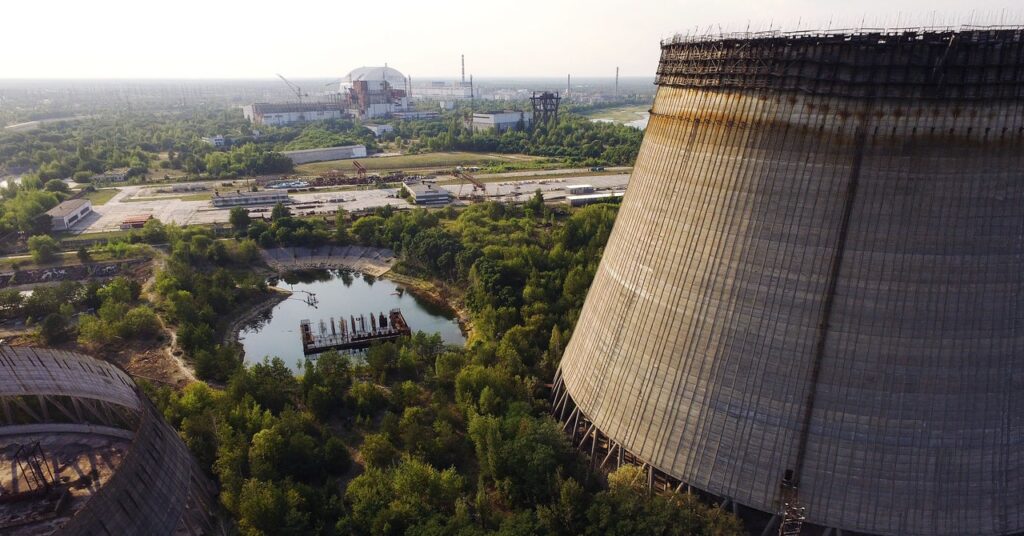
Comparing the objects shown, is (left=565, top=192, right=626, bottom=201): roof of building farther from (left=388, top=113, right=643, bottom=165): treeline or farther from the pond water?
(left=388, top=113, right=643, bottom=165): treeline

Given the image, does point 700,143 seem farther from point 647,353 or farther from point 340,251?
point 340,251

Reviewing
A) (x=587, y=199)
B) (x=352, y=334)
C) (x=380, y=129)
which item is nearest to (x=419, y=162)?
(x=587, y=199)

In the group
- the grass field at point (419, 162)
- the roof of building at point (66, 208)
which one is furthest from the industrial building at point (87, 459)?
the grass field at point (419, 162)

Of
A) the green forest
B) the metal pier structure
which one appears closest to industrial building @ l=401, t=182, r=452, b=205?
the green forest

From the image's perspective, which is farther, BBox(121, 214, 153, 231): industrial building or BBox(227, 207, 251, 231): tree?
BBox(121, 214, 153, 231): industrial building

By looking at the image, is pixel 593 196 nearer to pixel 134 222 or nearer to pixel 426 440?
pixel 426 440

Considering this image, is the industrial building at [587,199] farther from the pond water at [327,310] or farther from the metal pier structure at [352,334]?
the metal pier structure at [352,334]

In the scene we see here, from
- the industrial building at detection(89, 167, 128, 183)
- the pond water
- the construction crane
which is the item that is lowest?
the pond water
